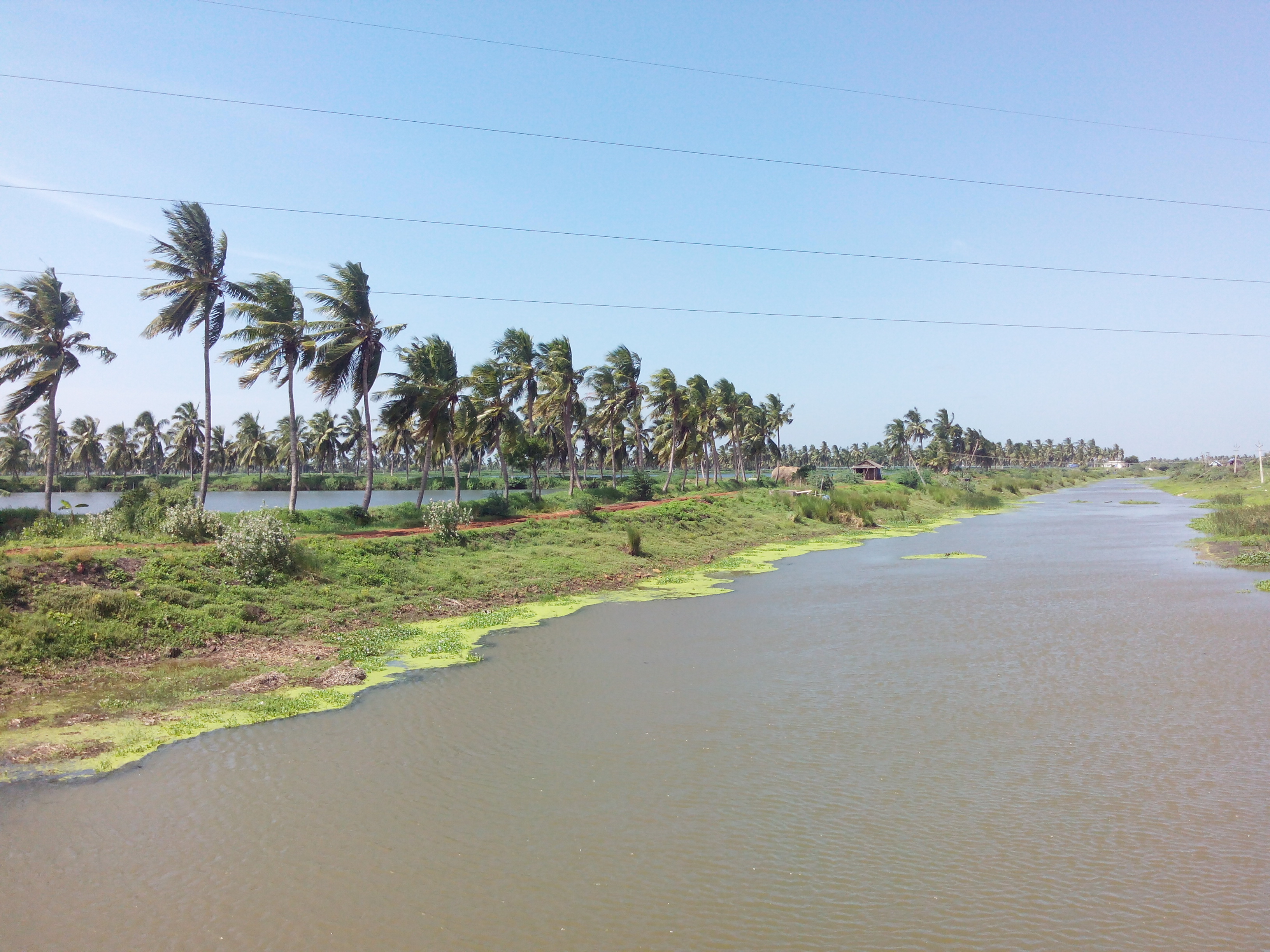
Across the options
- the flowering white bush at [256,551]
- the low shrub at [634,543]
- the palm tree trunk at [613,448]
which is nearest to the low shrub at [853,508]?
the palm tree trunk at [613,448]

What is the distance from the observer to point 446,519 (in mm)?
28484

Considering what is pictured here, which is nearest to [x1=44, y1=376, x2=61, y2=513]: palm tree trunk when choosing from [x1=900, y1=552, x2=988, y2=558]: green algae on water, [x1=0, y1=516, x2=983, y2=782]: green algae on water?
[x1=0, y1=516, x2=983, y2=782]: green algae on water

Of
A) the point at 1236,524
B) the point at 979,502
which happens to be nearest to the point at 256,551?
the point at 1236,524

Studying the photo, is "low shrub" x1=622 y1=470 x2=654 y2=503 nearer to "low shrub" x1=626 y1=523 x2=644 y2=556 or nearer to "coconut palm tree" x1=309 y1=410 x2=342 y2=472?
"low shrub" x1=626 y1=523 x2=644 y2=556

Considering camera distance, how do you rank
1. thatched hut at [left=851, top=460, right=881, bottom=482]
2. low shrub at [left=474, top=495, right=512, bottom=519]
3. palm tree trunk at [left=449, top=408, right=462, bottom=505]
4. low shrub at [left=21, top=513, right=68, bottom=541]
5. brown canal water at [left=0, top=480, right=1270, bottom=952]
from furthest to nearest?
thatched hut at [left=851, top=460, right=881, bottom=482]
palm tree trunk at [left=449, top=408, right=462, bottom=505]
low shrub at [left=474, top=495, right=512, bottom=519]
low shrub at [left=21, top=513, right=68, bottom=541]
brown canal water at [left=0, top=480, right=1270, bottom=952]

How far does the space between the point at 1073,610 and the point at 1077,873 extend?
52.3ft

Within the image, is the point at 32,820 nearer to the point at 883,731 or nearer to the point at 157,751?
the point at 157,751

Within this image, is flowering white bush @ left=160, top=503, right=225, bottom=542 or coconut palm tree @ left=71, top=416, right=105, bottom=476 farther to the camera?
coconut palm tree @ left=71, top=416, right=105, bottom=476

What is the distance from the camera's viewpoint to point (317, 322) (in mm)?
34094

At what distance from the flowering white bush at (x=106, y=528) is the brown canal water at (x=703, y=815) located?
13.8 metres

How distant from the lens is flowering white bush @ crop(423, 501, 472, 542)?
91.9 ft

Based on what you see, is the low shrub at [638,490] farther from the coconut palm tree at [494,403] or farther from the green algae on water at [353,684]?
the green algae on water at [353,684]

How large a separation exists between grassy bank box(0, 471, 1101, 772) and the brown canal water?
149 cm

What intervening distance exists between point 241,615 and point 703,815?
13.3m
